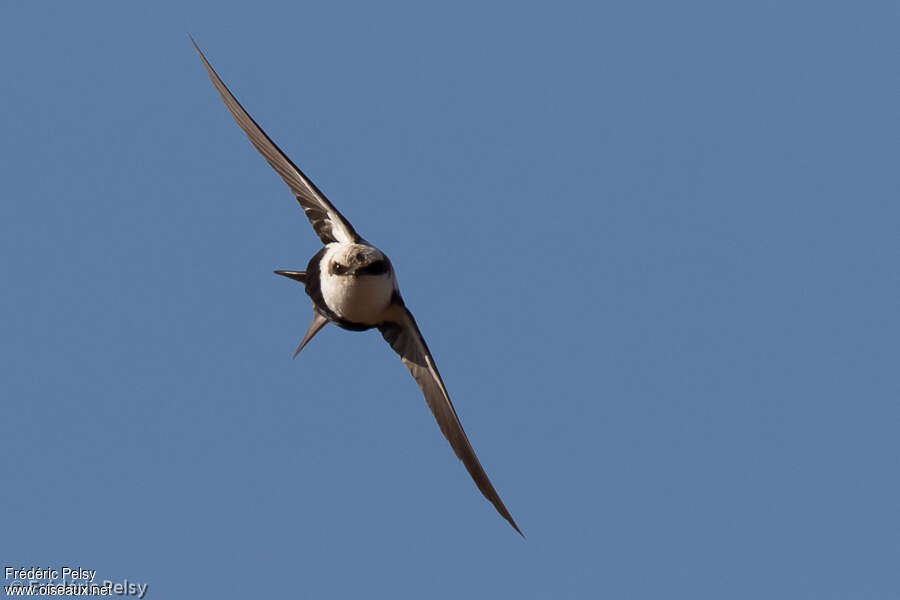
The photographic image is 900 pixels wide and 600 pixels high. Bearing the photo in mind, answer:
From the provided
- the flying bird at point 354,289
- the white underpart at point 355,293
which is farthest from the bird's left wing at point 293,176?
the white underpart at point 355,293

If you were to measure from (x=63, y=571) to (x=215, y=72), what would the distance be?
410cm

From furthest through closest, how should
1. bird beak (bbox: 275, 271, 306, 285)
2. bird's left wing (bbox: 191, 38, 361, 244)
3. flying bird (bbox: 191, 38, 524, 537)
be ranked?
bird beak (bbox: 275, 271, 306, 285)
bird's left wing (bbox: 191, 38, 361, 244)
flying bird (bbox: 191, 38, 524, 537)

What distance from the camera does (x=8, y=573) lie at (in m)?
8.95

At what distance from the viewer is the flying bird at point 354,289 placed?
9.29 metres

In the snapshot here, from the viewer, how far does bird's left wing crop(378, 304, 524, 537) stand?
30.7 feet

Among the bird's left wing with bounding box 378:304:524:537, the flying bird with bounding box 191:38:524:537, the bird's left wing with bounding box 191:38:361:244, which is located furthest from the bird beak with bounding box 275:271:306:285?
the bird's left wing with bounding box 378:304:524:537

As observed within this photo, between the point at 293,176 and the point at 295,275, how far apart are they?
31.6 inches

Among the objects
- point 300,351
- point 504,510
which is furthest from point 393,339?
point 504,510

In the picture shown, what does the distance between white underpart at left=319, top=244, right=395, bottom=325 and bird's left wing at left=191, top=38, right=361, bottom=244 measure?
31 centimetres

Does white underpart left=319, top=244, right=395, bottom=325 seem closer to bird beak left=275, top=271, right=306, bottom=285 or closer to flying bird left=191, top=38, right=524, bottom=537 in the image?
flying bird left=191, top=38, right=524, bottom=537

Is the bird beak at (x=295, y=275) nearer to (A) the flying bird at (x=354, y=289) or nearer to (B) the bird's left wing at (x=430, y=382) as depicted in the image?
(A) the flying bird at (x=354, y=289)

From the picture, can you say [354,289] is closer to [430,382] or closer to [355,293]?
[355,293]

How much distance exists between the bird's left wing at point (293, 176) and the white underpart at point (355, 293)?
306 mm

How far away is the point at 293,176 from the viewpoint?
9969 mm
